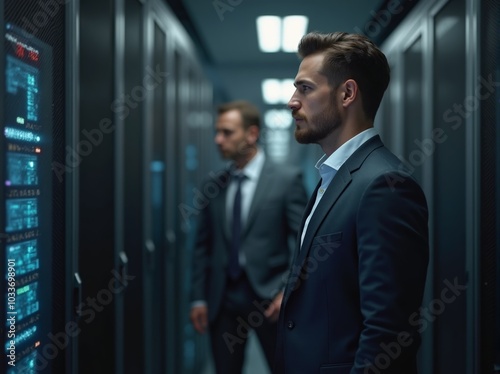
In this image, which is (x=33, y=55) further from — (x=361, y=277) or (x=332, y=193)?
(x=361, y=277)

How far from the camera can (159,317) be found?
9.48 feet

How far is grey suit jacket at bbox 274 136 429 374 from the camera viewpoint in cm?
119

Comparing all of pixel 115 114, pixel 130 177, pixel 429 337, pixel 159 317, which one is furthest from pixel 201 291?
pixel 429 337

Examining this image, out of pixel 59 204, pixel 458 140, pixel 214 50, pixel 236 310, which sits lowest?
pixel 236 310

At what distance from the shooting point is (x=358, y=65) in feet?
4.73

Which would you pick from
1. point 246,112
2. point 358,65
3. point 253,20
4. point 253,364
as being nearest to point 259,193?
point 246,112

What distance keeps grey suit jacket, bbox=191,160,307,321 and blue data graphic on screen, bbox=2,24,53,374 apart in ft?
3.48

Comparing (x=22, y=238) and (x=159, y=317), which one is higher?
(x=22, y=238)

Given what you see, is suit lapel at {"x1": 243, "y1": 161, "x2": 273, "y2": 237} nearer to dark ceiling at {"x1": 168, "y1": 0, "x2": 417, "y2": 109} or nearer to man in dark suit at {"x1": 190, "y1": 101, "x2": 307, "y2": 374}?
man in dark suit at {"x1": 190, "y1": 101, "x2": 307, "y2": 374}

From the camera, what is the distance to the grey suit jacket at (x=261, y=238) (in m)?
2.42

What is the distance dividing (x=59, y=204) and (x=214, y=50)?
348cm

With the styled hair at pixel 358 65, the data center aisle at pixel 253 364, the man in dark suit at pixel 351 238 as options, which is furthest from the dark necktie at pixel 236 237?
the data center aisle at pixel 253 364

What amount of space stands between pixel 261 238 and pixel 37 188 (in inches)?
48.4

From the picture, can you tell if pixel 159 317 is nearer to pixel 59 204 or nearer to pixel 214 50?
pixel 59 204
